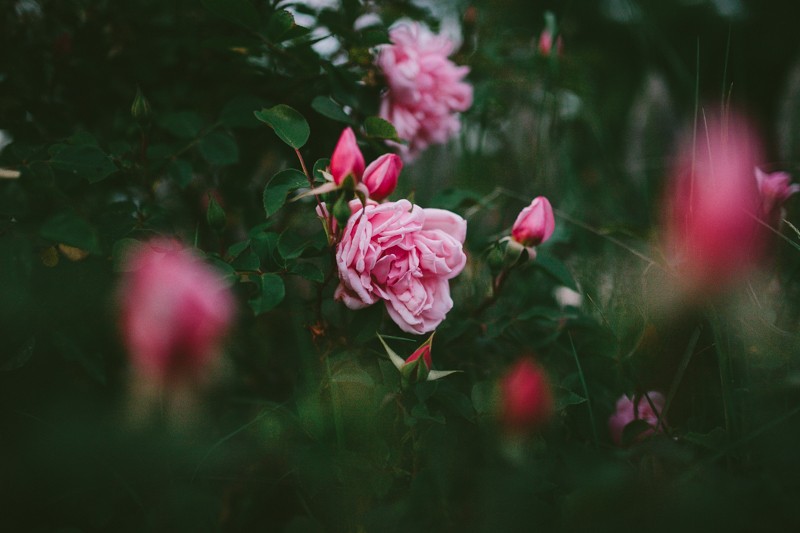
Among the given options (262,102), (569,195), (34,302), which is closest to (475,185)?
(569,195)

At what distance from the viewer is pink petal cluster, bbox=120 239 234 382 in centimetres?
40

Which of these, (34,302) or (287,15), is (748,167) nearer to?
(287,15)

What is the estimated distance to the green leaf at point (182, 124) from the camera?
65cm

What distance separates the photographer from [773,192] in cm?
66

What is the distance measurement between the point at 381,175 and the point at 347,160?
0.21 ft

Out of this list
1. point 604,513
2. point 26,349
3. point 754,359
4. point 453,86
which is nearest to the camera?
point 604,513

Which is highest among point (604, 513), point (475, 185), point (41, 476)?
point (604, 513)

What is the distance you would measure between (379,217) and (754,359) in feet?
1.55

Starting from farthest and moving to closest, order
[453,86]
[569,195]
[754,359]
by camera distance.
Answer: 1. [569,195]
2. [453,86]
3. [754,359]

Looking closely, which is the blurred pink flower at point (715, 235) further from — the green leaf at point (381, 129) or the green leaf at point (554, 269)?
→ the green leaf at point (381, 129)

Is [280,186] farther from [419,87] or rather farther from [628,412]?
[628,412]

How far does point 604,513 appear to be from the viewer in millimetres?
347

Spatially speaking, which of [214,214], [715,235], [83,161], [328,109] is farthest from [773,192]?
[83,161]

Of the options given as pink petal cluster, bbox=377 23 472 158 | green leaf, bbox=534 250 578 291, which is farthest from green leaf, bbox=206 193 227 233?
green leaf, bbox=534 250 578 291
